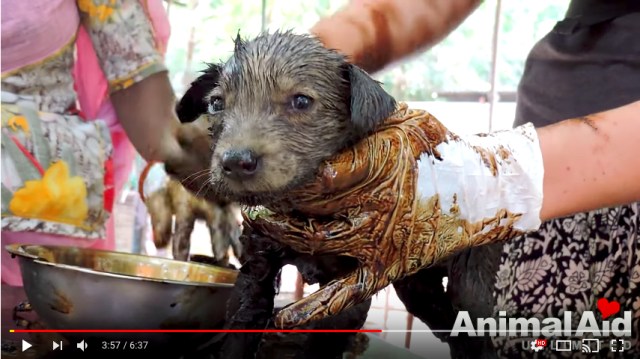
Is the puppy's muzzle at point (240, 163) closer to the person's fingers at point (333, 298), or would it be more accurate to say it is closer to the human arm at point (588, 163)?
the person's fingers at point (333, 298)

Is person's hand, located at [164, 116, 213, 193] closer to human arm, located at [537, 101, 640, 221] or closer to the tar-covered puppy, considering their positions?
the tar-covered puppy

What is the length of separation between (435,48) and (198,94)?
2.40 feet

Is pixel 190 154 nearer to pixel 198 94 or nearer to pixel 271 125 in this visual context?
pixel 198 94

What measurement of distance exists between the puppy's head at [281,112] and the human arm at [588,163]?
21cm

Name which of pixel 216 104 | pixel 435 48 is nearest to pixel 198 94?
pixel 216 104

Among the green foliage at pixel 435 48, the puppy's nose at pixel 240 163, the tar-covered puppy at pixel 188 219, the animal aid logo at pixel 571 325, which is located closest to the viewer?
the puppy's nose at pixel 240 163

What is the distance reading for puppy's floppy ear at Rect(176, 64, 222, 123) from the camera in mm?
590

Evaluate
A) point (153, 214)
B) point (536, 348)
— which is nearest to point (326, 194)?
point (536, 348)

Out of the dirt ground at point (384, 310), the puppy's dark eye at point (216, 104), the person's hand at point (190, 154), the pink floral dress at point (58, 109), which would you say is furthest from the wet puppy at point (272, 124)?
the pink floral dress at point (58, 109)

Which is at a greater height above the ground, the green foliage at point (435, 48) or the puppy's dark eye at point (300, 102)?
the green foliage at point (435, 48)

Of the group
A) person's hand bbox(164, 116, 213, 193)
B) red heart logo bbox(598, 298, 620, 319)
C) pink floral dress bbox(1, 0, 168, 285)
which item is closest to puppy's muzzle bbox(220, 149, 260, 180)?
person's hand bbox(164, 116, 213, 193)

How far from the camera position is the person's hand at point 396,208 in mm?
519

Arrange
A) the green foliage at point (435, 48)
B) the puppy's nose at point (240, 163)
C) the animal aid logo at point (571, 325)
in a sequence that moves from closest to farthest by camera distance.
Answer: the puppy's nose at point (240, 163) < the animal aid logo at point (571, 325) < the green foliage at point (435, 48)

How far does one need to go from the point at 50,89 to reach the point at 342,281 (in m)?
0.84
